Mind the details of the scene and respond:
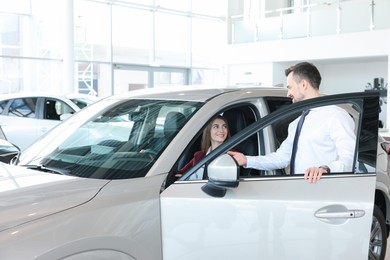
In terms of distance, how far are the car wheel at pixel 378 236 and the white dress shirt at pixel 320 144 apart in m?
0.75

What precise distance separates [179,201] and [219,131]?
814 mm

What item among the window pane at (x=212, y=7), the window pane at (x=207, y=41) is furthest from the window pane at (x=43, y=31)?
the window pane at (x=212, y=7)

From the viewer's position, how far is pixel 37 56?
554 inches

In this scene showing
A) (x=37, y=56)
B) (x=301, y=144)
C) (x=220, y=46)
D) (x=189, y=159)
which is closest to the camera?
(x=301, y=144)

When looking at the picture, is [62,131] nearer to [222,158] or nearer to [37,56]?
[222,158]

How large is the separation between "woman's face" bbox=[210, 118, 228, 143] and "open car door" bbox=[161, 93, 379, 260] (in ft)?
1.83

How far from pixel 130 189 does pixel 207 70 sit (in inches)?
649

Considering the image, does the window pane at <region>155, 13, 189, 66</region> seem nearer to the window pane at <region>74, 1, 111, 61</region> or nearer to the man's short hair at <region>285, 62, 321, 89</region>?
the window pane at <region>74, 1, 111, 61</region>

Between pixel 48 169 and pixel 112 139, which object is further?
pixel 112 139

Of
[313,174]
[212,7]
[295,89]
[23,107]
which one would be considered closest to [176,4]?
[212,7]

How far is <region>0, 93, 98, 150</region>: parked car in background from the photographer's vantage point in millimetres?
7969

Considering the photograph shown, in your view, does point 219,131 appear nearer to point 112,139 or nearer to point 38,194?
point 112,139

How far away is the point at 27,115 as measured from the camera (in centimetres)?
811

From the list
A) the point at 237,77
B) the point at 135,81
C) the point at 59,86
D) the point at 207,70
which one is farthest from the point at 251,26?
the point at 59,86
